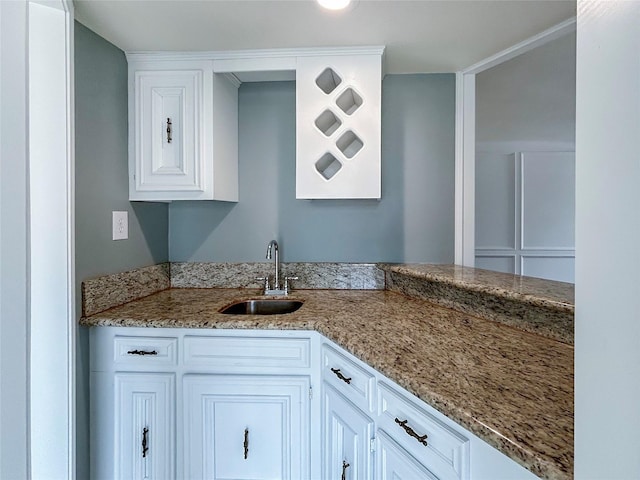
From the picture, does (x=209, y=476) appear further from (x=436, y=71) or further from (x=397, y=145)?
(x=436, y=71)

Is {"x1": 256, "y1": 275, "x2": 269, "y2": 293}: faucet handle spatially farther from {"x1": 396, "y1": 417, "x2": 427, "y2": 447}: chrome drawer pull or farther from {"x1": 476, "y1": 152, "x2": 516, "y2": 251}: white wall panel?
{"x1": 476, "y1": 152, "x2": 516, "y2": 251}: white wall panel

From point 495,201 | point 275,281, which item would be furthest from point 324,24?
point 495,201

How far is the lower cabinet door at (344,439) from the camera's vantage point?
1190 mm

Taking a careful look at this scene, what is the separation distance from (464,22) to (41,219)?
5.90ft

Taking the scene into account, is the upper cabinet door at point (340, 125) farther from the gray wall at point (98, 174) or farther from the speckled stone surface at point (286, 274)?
the gray wall at point (98, 174)

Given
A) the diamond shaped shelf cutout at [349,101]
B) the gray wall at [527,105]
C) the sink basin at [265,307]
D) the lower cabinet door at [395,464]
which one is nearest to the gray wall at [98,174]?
the sink basin at [265,307]

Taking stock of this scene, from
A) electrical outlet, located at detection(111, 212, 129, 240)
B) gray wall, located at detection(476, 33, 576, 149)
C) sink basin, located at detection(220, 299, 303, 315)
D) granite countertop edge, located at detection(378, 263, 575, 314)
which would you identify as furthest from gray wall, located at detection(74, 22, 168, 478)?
gray wall, located at detection(476, 33, 576, 149)

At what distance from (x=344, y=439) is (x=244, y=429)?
0.44m

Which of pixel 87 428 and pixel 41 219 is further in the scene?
pixel 87 428

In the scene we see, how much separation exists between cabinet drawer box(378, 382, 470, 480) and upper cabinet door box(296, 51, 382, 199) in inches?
39.3

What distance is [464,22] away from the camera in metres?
1.55

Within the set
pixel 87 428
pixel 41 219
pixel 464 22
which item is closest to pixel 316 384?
pixel 87 428

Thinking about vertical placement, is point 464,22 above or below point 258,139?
above

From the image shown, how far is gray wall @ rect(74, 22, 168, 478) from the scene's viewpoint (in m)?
1.54
